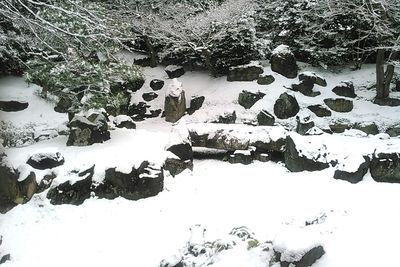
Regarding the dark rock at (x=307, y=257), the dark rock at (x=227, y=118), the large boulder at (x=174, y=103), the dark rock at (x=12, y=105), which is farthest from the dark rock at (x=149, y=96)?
the dark rock at (x=307, y=257)

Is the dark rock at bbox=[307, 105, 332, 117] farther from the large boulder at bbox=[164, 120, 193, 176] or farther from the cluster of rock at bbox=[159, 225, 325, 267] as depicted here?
the cluster of rock at bbox=[159, 225, 325, 267]

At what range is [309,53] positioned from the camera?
1352cm

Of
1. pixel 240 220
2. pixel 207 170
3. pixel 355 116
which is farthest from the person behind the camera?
pixel 355 116

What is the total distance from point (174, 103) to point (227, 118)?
7.47 feet

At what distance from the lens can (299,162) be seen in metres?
7.23

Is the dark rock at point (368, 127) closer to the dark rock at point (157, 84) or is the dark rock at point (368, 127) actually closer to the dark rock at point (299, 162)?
the dark rock at point (299, 162)

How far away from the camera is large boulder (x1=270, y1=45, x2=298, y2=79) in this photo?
12609mm

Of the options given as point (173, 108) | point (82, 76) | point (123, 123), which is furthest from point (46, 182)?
point (173, 108)

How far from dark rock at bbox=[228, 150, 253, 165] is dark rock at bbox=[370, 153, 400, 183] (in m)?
2.59

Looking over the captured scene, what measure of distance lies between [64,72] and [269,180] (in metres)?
5.50

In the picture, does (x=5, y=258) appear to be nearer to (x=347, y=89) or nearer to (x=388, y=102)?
(x=347, y=89)

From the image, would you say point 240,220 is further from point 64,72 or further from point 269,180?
point 64,72

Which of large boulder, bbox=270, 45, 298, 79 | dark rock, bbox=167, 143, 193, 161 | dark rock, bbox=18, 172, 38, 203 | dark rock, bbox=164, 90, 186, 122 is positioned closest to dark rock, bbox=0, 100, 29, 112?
dark rock, bbox=164, 90, 186, 122

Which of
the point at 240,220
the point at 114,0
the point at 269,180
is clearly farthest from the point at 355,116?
the point at 114,0
